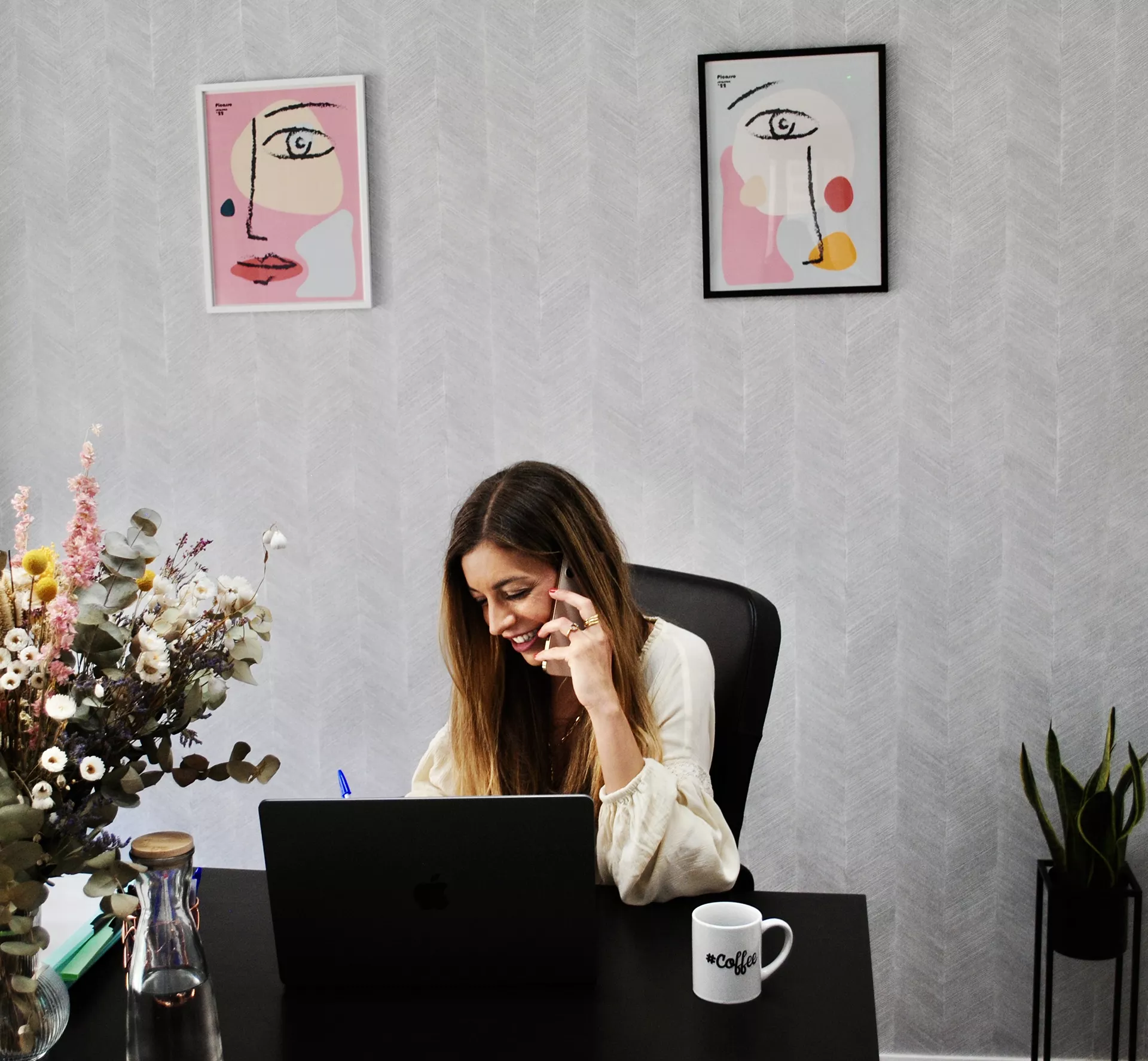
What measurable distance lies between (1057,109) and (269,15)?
1535mm

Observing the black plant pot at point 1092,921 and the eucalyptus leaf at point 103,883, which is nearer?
the eucalyptus leaf at point 103,883

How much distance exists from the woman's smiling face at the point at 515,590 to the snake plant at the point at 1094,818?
107 cm

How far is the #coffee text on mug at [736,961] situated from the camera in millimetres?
1132

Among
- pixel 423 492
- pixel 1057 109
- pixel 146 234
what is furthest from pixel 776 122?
pixel 146 234

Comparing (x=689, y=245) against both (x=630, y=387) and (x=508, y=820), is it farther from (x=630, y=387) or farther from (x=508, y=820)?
(x=508, y=820)

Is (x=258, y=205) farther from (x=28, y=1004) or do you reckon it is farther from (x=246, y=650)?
(x=28, y=1004)

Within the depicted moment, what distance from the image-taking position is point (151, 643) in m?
0.98

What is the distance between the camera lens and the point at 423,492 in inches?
99.0

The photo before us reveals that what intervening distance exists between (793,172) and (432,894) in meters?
1.67

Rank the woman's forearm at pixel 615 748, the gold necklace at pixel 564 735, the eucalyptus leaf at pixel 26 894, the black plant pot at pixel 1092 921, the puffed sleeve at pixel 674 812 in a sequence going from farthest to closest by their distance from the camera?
the black plant pot at pixel 1092 921 < the gold necklace at pixel 564 735 < the woman's forearm at pixel 615 748 < the puffed sleeve at pixel 674 812 < the eucalyptus leaf at pixel 26 894

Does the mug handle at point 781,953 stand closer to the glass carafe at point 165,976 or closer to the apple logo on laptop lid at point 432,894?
the apple logo on laptop lid at point 432,894

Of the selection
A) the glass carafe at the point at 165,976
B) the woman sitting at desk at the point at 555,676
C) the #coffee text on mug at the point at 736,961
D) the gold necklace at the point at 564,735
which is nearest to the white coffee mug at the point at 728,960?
the #coffee text on mug at the point at 736,961

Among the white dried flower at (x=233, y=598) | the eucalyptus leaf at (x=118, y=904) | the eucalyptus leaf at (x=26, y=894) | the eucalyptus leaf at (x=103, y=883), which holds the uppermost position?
the white dried flower at (x=233, y=598)

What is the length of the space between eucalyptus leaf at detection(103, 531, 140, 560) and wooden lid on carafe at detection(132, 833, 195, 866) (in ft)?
0.73
